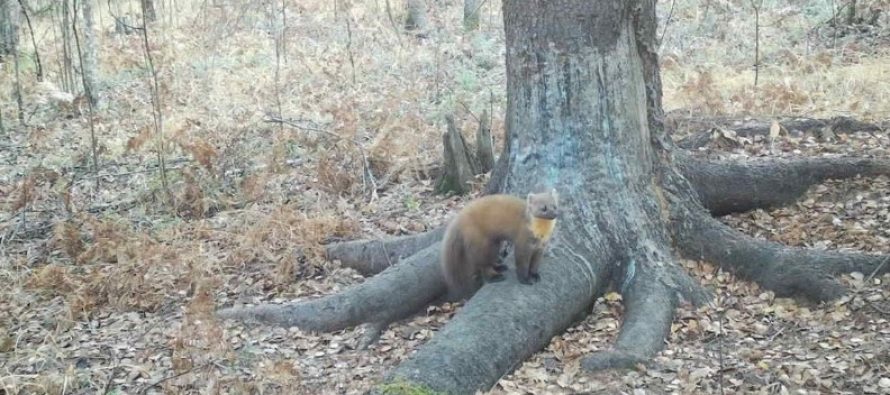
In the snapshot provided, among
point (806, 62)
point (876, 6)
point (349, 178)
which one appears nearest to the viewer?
point (349, 178)

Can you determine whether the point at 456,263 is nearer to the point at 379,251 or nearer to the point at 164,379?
the point at 379,251

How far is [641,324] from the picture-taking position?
588 cm

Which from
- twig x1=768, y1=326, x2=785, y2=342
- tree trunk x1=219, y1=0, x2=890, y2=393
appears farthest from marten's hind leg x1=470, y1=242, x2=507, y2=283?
twig x1=768, y1=326, x2=785, y2=342

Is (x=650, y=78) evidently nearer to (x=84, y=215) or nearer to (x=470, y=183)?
(x=470, y=183)

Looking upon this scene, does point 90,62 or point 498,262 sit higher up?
point 90,62

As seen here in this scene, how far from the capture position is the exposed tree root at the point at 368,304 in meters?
6.65

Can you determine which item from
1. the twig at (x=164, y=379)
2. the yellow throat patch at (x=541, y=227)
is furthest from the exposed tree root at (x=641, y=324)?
the twig at (x=164, y=379)

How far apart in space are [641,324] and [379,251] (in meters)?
2.53

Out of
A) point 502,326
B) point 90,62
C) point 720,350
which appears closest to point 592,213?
point 502,326

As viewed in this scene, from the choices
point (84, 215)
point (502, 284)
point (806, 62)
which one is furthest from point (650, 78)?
point (806, 62)

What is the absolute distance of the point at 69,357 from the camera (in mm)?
6285

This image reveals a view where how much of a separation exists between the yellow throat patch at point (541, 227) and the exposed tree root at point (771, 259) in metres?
1.41

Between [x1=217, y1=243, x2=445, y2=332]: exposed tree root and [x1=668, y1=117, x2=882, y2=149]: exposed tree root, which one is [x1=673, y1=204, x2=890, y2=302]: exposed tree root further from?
[x1=668, y1=117, x2=882, y2=149]: exposed tree root

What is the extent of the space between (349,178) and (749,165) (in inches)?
163
